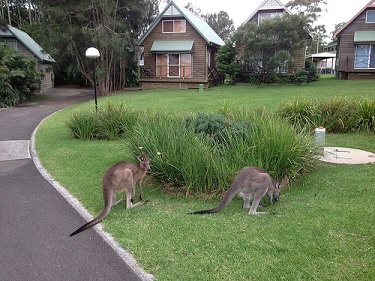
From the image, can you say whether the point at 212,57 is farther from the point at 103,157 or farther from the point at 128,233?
the point at 128,233

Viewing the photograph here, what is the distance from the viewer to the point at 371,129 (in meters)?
10.8

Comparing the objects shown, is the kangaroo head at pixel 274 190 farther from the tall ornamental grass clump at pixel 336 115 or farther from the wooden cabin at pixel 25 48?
the wooden cabin at pixel 25 48

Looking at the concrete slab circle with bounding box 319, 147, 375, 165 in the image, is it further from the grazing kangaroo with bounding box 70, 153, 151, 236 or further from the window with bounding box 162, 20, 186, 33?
the window with bounding box 162, 20, 186, 33

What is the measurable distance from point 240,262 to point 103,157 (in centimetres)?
567

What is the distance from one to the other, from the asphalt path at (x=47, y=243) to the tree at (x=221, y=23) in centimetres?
7539

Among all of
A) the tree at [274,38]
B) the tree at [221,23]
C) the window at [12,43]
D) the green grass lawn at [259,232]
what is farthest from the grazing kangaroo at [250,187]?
the tree at [221,23]

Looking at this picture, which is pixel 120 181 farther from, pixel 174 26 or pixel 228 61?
pixel 174 26

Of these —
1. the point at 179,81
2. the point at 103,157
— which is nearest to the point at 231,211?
the point at 103,157

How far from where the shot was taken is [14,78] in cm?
2373

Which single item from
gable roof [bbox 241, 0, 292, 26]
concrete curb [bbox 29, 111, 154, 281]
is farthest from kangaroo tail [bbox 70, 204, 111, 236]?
gable roof [bbox 241, 0, 292, 26]

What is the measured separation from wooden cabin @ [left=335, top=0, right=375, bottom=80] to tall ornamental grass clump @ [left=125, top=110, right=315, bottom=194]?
27.5 metres

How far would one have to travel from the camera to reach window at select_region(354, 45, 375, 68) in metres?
30.6

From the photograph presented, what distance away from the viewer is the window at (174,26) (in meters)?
30.5

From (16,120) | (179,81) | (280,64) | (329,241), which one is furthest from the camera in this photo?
(179,81)
